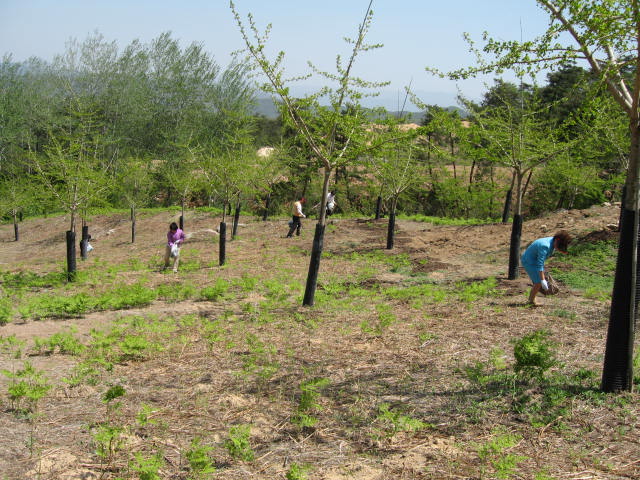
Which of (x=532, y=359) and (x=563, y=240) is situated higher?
(x=563, y=240)

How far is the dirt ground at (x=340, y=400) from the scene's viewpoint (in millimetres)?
3670

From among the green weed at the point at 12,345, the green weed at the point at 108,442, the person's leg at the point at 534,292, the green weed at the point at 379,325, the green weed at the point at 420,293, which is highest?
the person's leg at the point at 534,292

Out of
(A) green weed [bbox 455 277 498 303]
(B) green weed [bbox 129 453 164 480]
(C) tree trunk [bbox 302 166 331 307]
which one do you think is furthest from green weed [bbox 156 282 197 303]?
(B) green weed [bbox 129 453 164 480]

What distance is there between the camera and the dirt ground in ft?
12.0

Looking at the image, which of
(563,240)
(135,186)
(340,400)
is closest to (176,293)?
(340,400)

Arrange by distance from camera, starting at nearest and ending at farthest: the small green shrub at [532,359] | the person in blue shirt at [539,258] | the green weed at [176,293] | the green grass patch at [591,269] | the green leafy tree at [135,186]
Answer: the small green shrub at [532,359] → the person in blue shirt at [539,258] → the green grass patch at [591,269] → the green weed at [176,293] → the green leafy tree at [135,186]

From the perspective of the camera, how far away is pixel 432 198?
34.3 metres

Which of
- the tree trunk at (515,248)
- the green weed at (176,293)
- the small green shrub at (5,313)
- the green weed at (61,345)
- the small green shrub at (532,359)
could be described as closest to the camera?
the small green shrub at (532,359)

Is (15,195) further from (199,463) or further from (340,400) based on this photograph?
(199,463)

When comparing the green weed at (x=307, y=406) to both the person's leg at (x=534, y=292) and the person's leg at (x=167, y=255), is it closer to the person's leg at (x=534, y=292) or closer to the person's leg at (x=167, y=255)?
the person's leg at (x=534, y=292)

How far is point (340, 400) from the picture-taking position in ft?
15.8

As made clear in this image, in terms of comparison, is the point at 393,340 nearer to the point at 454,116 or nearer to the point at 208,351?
the point at 208,351

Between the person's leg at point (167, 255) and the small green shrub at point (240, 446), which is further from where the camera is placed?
the person's leg at point (167, 255)

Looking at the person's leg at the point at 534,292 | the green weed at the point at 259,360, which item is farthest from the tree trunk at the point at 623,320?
the person's leg at the point at 534,292
